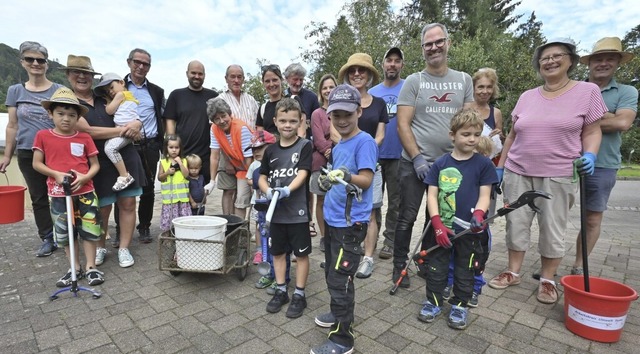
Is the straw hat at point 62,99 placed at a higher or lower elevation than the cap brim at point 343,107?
higher

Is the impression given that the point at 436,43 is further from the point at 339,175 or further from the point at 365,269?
the point at 365,269

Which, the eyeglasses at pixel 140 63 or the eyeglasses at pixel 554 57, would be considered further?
the eyeglasses at pixel 140 63

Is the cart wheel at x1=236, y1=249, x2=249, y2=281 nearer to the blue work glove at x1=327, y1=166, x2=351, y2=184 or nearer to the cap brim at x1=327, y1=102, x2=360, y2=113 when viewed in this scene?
the blue work glove at x1=327, y1=166, x2=351, y2=184

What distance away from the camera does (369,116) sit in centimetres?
391

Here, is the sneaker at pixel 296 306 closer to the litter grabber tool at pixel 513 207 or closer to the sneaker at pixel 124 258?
the litter grabber tool at pixel 513 207

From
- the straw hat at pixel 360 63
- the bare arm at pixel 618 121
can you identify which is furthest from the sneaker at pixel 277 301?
the bare arm at pixel 618 121

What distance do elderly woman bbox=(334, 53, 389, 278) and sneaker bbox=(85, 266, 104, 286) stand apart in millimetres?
2662

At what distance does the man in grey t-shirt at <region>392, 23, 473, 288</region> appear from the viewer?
11.0ft

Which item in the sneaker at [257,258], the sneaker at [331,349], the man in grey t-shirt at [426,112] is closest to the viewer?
the sneaker at [331,349]

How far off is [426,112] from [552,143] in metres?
1.14

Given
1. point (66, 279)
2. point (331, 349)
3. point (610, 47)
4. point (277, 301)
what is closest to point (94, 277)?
point (66, 279)

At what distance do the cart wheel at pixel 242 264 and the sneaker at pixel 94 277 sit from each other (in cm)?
136

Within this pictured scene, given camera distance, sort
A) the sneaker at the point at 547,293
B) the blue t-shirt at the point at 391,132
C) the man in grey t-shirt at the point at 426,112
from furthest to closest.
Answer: the blue t-shirt at the point at 391,132, the man in grey t-shirt at the point at 426,112, the sneaker at the point at 547,293

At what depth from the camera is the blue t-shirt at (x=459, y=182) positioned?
280 cm
